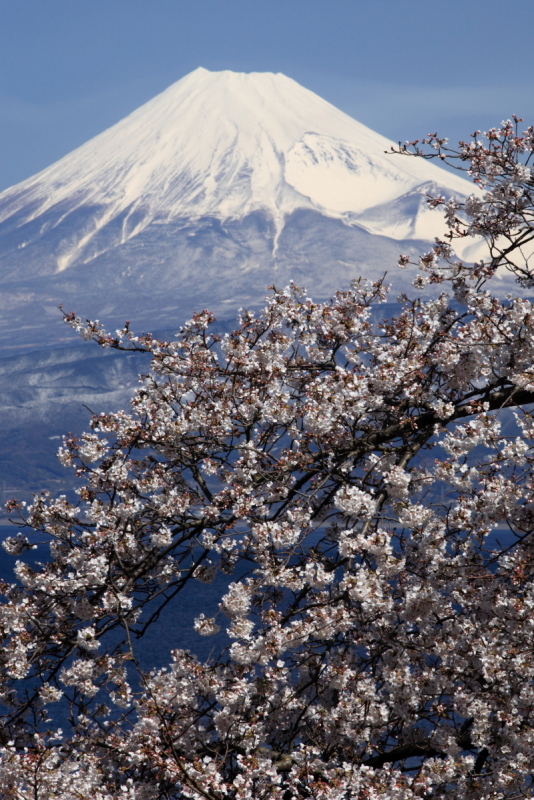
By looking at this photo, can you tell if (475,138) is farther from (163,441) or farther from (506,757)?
(506,757)

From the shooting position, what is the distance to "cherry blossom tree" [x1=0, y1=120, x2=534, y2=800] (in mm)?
4484

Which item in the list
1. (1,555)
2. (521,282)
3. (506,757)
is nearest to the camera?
(506,757)

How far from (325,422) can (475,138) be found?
8.11 ft

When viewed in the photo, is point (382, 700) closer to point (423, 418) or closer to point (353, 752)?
point (353, 752)

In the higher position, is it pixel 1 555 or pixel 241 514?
pixel 1 555

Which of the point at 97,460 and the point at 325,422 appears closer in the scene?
the point at 325,422

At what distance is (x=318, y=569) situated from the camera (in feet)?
15.2

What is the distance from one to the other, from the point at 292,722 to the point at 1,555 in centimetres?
13489

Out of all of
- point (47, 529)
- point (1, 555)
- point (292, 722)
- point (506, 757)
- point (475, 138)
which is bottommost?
point (506, 757)

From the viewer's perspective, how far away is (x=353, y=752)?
511 centimetres

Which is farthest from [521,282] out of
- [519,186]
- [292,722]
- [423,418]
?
[292,722]

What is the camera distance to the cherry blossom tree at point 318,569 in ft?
14.7

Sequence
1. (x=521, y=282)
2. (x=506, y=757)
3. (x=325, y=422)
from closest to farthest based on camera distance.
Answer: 1. (x=506, y=757)
2. (x=325, y=422)
3. (x=521, y=282)

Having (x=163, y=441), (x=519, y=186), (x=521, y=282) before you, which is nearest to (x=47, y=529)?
(x=163, y=441)
